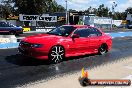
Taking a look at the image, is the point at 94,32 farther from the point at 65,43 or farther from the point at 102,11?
the point at 102,11

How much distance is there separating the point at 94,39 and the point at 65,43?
212 cm

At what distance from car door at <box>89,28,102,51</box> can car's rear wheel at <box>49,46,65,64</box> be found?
1.99 metres

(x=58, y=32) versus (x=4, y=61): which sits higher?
(x=58, y=32)

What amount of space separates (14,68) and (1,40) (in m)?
7.79

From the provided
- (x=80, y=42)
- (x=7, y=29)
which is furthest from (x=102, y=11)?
(x=80, y=42)

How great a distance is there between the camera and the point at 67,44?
34.4ft

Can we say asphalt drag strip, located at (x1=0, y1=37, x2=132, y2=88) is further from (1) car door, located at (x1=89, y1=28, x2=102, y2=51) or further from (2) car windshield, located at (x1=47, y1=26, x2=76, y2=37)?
(2) car windshield, located at (x1=47, y1=26, x2=76, y2=37)

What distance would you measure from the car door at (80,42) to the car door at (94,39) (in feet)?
0.97

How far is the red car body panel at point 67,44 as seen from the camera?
379 inches

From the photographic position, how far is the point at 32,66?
935 cm

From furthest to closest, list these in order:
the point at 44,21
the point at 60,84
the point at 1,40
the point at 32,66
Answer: the point at 44,21
the point at 1,40
the point at 32,66
the point at 60,84

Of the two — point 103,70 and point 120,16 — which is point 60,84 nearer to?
point 103,70

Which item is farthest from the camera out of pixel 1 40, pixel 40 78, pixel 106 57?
pixel 1 40

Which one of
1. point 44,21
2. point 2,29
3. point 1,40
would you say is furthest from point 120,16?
point 1,40
